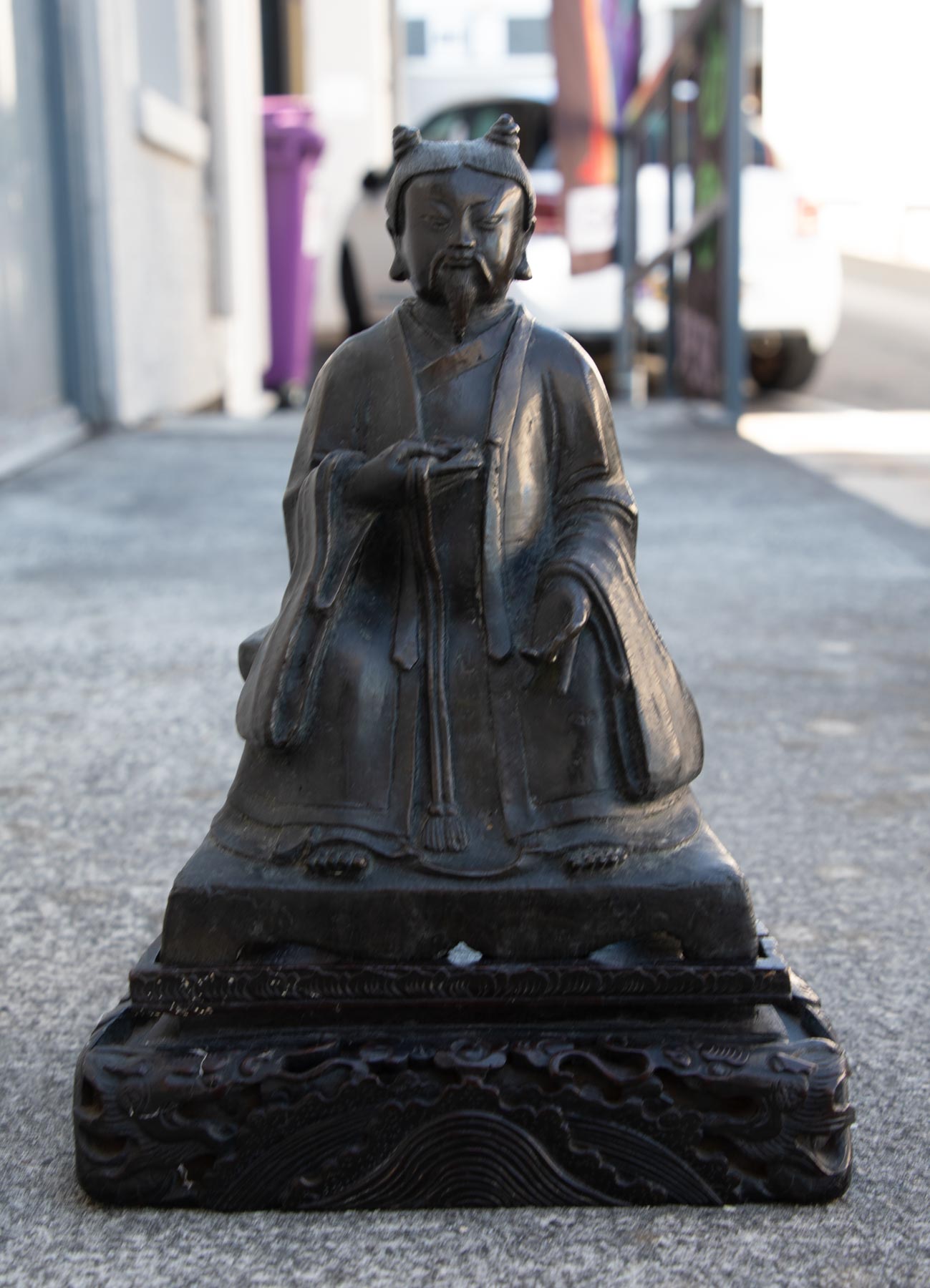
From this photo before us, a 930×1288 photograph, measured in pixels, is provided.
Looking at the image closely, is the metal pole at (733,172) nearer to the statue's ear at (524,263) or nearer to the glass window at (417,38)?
the statue's ear at (524,263)

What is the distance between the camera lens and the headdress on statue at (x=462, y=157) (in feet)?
5.55

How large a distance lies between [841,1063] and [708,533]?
4.06m

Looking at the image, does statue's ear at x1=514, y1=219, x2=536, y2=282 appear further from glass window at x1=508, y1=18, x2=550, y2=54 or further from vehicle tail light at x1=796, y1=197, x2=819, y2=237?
glass window at x1=508, y1=18, x2=550, y2=54

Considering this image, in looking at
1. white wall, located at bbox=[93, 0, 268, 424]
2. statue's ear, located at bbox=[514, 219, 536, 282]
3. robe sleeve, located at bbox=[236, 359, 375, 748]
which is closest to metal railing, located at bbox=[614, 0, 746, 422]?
white wall, located at bbox=[93, 0, 268, 424]

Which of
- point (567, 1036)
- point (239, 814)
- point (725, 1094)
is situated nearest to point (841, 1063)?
point (725, 1094)

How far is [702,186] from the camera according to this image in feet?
26.9

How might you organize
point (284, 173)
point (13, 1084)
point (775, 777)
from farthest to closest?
point (284, 173), point (775, 777), point (13, 1084)

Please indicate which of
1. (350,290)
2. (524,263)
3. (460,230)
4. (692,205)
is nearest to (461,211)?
(460,230)

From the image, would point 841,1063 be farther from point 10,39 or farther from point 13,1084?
point 10,39

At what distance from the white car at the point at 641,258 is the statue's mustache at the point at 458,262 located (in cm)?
625

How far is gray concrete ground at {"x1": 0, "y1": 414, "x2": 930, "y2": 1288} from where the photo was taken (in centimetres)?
153

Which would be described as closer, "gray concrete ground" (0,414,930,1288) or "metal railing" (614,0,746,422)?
"gray concrete ground" (0,414,930,1288)

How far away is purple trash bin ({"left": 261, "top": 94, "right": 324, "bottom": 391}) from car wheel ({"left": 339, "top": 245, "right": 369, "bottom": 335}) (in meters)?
0.43

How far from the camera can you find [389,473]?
166 centimetres
